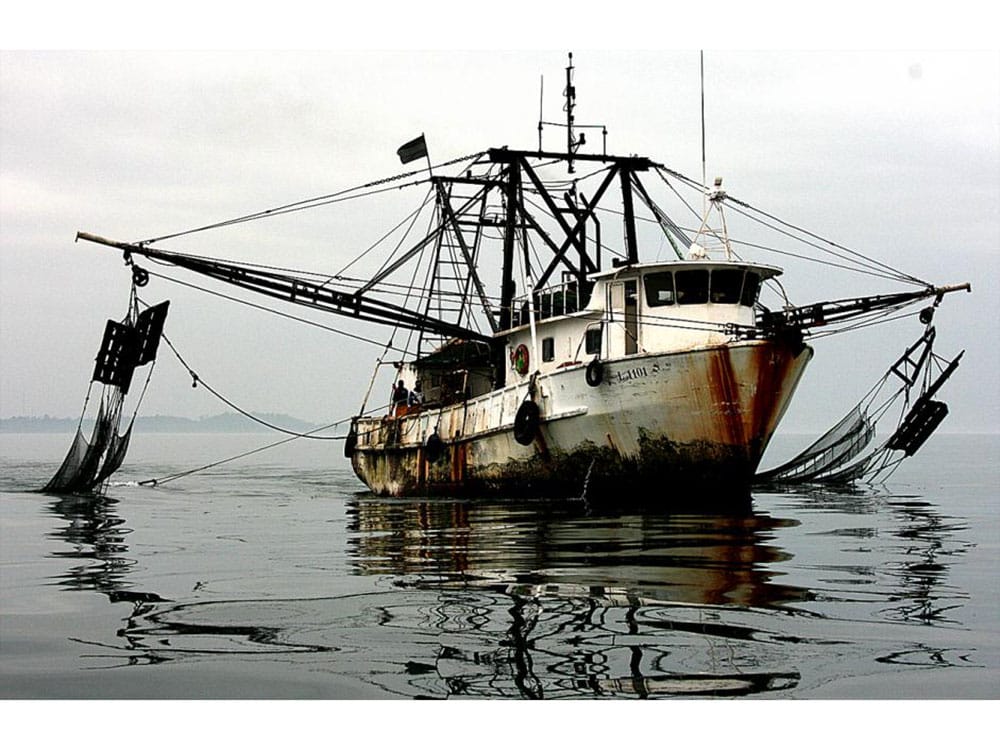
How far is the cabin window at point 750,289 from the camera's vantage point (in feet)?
84.6

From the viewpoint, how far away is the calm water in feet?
27.0

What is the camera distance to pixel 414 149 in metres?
30.4

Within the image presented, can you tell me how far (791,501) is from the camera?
1141 inches

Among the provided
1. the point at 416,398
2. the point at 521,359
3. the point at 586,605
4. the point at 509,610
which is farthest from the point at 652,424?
the point at 509,610

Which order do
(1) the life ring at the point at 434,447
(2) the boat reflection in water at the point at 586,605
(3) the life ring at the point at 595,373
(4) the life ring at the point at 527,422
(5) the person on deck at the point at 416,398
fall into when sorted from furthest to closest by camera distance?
(5) the person on deck at the point at 416,398, (1) the life ring at the point at 434,447, (4) the life ring at the point at 527,422, (3) the life ring at the point at 595,373, (2) the boat reflection in water at the point at 586,605

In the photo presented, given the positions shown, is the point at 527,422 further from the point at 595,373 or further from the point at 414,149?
the point at 414,149

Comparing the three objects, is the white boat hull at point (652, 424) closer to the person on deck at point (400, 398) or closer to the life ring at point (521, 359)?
the life ring at point (521, 359)

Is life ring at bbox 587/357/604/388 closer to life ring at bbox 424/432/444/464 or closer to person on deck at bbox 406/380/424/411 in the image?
life ring at bbox 424/432/444/464

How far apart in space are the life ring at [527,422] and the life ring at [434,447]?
5.37 meters

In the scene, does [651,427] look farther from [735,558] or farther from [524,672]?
[524,672]

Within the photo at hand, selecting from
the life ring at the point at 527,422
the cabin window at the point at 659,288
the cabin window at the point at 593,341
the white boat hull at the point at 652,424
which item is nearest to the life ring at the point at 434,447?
the white boat hull at the point at 652,424

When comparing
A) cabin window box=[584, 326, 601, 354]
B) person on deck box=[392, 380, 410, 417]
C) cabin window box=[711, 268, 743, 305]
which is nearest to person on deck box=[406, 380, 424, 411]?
person on deck box=[392, 380, 410, 417]

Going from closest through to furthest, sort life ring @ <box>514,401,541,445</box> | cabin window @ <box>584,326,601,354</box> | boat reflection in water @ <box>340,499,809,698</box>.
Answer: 1. boat reflection in water @ <box>340,499,809,698</box>
2. cabin window @ <box>584,326,601,354</box>
3. life ring @ <box>514,401,541,445</box>

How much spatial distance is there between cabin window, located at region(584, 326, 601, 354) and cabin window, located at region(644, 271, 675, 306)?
5.13 feet
